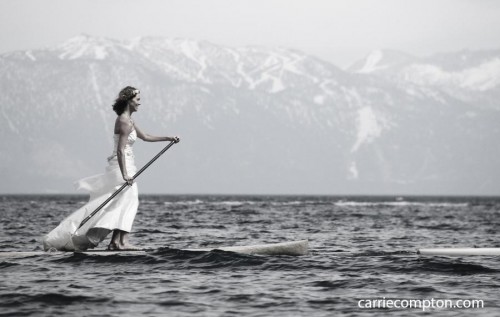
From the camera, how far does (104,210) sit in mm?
15859

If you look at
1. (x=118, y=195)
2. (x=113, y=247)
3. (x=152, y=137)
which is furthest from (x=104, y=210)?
(x=152, y=137)

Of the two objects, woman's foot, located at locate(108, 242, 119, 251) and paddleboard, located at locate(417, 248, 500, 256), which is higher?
woman's foot, located at locate(108, 242, 119, 251)

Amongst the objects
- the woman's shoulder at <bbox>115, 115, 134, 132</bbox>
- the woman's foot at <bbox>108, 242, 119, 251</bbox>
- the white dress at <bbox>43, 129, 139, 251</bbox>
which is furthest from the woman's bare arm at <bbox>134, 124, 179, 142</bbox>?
the woman's foot at <bbox>108, 242, 119, 251</bbox>

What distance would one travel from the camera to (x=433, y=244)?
26.8m

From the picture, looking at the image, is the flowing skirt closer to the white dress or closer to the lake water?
the white dress

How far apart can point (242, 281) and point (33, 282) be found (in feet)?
10.5

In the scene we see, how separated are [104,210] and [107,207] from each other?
8 centimetres

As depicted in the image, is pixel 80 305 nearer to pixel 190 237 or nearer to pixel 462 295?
pixel 462 295

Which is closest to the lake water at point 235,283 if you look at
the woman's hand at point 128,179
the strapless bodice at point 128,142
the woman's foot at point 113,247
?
the woman's foot at point 113,247

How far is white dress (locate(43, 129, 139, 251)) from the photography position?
51.8 ft

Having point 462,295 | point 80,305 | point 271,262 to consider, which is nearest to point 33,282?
point 80,305

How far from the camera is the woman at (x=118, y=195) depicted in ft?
51.0

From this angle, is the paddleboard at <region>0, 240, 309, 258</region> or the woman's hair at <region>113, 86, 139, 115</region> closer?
the woman's hair at <region>113, 86, 139, 115</region>

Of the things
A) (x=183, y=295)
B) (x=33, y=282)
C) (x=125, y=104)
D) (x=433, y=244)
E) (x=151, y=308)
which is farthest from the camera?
(x=433, y=244)
